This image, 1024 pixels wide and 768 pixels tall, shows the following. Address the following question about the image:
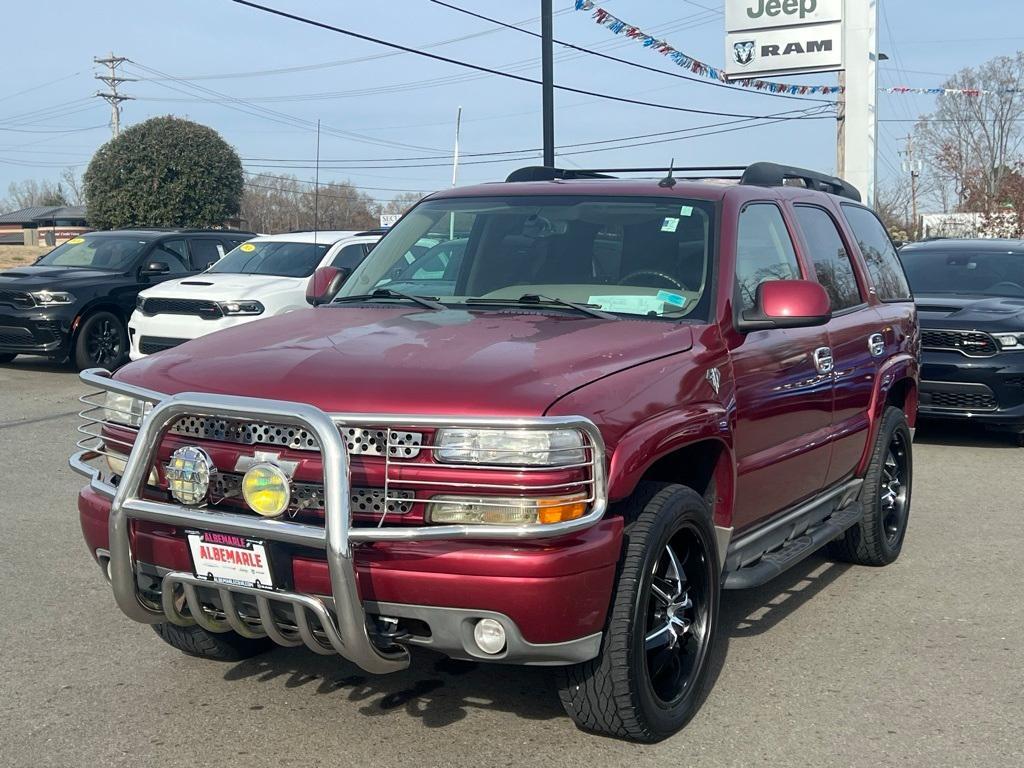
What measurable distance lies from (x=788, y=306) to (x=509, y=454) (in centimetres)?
166

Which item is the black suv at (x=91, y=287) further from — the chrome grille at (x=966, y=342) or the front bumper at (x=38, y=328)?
the chrome grille at (x=966, y=342)

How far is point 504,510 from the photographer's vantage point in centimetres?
346

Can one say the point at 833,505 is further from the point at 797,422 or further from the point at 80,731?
the point at 80,731

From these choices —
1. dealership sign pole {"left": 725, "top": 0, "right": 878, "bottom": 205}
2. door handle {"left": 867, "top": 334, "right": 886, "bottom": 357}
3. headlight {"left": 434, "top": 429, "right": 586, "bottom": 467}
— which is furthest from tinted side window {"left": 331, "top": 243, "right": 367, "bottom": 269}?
dealership sign pole {"left": 725, "top": 0, "right": 878, "bottom": 205}

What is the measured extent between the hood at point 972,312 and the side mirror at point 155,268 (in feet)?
29.4

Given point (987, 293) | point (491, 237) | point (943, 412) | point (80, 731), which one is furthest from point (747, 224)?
point (987, 293)

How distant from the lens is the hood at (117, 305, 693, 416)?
3.53m

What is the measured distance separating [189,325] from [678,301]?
28.8ft

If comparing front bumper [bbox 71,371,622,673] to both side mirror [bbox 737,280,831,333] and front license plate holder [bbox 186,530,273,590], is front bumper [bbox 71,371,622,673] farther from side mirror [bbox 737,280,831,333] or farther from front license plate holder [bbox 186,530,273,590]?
side mirror [bbox 737,280,831,333]

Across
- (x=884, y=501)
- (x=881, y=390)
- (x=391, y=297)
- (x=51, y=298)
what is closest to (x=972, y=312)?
(x=884, y=501)

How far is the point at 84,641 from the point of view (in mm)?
4977

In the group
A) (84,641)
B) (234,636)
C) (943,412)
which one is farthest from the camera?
(943,412)

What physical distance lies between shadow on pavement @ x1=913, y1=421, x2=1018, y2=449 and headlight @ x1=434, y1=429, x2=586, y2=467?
314 inches

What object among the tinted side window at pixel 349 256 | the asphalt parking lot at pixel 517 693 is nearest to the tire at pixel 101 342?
the tinted side window at pixel 349 256
